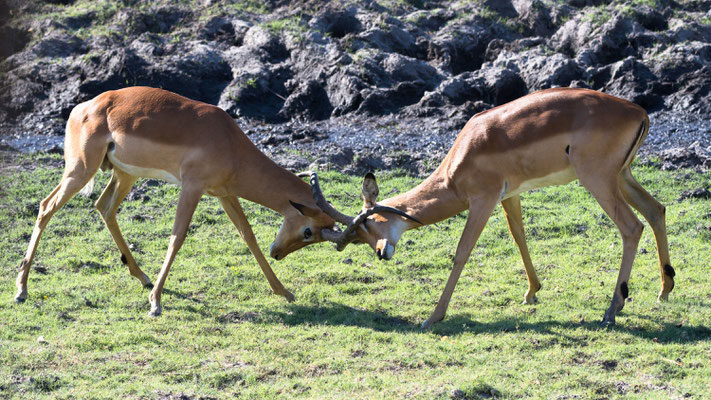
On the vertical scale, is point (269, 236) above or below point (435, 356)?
below

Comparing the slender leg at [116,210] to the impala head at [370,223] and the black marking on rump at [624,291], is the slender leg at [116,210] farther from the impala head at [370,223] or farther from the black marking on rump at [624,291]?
the black marking on rump at [624,291]

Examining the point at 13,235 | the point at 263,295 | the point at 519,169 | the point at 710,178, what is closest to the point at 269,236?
the point at 263,295

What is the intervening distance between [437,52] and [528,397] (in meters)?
14.1

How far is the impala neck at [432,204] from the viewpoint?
852 cm

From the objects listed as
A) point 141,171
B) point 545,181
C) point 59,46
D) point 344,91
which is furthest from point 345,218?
point 59,46

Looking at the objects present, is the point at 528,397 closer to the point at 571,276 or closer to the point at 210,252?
the point at 571,276

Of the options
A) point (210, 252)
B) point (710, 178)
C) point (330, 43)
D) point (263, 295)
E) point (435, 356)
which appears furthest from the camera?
point (330, 43)

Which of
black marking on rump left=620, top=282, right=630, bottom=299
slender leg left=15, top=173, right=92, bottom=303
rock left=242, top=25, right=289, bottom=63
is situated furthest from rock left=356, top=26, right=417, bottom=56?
black marking on rump left=620, top=282, right=630, bottom=299

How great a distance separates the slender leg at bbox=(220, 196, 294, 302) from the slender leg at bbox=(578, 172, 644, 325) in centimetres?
350

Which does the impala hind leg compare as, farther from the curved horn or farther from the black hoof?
the curved horn

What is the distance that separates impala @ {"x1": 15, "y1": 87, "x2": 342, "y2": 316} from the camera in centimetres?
880

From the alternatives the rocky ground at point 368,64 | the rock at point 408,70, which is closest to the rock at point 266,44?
the rocky ground at point 368,64

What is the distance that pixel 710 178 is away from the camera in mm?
12641

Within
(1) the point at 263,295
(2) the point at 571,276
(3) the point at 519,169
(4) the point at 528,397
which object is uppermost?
(3) the point at 519,169
